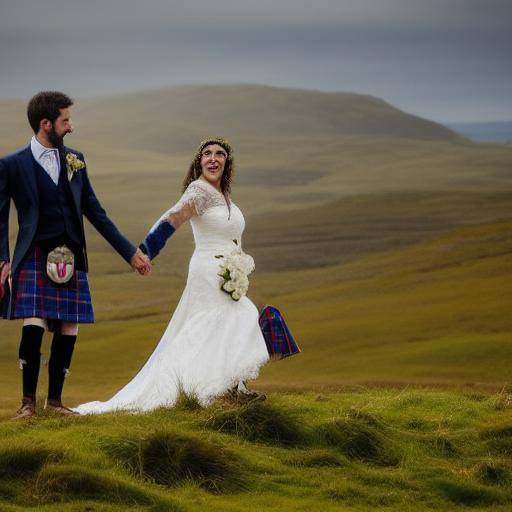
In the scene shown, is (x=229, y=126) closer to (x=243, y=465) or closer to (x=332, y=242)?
(x=332, y=242)

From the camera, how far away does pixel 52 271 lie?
1045cm

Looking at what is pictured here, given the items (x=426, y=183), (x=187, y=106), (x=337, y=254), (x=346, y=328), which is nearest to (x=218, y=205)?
(x=346, y=328)

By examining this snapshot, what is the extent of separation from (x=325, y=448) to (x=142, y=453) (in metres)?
1.96

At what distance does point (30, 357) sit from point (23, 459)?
2437mm

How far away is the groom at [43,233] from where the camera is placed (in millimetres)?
10422

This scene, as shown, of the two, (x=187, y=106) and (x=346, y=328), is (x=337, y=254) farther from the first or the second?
(x=187, y=106)

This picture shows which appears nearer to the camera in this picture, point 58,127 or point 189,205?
point 58,127

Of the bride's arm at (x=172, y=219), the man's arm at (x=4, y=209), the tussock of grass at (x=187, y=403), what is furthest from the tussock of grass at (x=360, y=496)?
the man's arm at (x=4, y=209)

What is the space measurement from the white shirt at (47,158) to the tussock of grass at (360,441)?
349 cm

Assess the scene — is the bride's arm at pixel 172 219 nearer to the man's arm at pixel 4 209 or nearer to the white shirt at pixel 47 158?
the white shirt at pixel 47 158

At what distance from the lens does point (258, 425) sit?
398 inches

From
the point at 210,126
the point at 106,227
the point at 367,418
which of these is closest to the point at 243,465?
the point at 367,418

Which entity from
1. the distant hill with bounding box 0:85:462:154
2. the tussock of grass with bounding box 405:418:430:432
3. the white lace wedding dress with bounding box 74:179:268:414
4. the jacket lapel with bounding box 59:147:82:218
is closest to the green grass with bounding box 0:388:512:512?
the tussock of grass with bounding box 405:418:430:432

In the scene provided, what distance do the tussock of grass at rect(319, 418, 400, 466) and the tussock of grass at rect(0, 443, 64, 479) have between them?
110 inches
